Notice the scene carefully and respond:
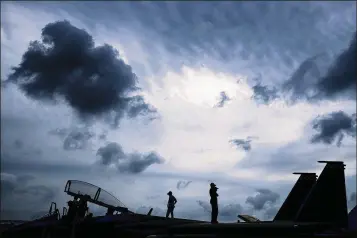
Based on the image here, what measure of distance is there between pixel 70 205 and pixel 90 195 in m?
0.96

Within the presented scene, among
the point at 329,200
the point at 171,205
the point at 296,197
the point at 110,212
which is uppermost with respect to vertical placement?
the point at 329,200

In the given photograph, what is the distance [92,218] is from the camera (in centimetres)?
1549

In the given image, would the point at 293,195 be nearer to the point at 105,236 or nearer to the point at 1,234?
the point at 105,236

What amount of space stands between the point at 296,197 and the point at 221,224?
8.26 m

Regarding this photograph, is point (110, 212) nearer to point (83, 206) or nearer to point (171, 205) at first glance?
point (83, 206)

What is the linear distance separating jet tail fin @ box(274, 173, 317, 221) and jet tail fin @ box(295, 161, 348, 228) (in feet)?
15.6

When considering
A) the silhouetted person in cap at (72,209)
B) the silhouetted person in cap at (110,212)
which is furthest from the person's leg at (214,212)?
the silhouetted person in cap at (72,209)

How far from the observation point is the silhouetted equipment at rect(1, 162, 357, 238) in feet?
43.8

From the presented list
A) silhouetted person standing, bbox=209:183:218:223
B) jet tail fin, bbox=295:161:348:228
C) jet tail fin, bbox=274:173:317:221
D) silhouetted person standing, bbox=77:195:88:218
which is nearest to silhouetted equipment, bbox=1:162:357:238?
jet tail fin, bbox=295:161:348:228

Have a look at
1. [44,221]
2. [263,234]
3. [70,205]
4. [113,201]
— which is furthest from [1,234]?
[263,234]

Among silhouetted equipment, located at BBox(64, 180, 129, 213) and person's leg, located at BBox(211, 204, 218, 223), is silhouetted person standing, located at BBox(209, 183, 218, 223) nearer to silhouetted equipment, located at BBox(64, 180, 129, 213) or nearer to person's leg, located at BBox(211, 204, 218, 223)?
person's leg, located at BBox(211, 204, 218, 223)

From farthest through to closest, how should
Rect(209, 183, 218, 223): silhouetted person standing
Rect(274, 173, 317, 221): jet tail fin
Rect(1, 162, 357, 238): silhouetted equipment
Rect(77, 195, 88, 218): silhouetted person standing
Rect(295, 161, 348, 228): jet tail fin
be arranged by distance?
1. Rect(274, 173, 317, 221): jet tail fin
2. Rect(77, 195, 88, 218): silhouetted person standing
3. Rect(209, 183, 218, 223): silhouetted person standing
4. Rect(295, 161, 348, 228): jet tail fin
5. Rect(1, 162, 357, 238): silhouetted equipment

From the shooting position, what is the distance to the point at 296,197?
67.4ft

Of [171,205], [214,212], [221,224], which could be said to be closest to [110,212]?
[171,205]
